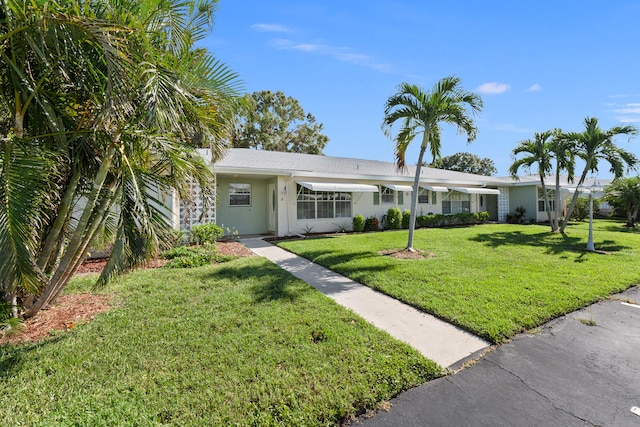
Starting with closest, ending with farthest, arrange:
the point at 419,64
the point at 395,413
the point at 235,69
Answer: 1. the point at 395,413
2. the point at 235,69
3. the point at 419,64

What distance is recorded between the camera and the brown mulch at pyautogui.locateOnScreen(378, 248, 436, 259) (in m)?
9.55


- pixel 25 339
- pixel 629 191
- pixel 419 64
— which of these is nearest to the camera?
pixel 25 339

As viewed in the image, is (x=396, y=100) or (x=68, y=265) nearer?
(x=68, y=265)

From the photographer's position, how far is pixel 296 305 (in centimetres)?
528

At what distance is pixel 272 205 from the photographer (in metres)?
15.2

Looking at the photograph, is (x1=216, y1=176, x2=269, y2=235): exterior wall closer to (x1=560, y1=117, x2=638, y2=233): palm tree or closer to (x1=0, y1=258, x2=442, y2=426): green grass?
(x1=0, y1=258, x2=442, y2=426): green grass

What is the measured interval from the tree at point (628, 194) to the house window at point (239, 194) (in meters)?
23.5

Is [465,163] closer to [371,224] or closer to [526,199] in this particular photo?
[526,199]

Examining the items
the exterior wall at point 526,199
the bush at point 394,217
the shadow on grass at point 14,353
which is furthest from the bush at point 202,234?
the exterior wall at point 526,199

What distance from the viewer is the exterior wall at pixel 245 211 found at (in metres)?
14.6

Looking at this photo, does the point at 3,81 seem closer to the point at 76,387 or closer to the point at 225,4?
the point at 225,4

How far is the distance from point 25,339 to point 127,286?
239 centimetres

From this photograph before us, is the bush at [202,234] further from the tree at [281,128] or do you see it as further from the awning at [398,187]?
the tree at [281,128]

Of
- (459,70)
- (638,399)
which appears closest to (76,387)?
(638,399)
